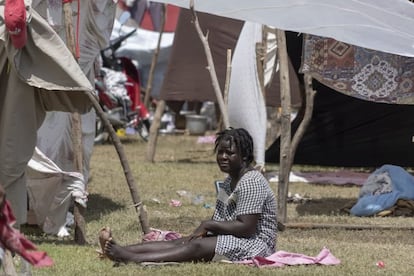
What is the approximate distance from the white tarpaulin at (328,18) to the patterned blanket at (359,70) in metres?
1.36

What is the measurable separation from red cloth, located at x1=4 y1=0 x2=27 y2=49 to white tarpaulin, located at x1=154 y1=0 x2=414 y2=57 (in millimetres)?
1829

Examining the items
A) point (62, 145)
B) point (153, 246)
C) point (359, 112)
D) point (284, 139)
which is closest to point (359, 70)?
Answer: point (284, 139)

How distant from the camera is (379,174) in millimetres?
9680

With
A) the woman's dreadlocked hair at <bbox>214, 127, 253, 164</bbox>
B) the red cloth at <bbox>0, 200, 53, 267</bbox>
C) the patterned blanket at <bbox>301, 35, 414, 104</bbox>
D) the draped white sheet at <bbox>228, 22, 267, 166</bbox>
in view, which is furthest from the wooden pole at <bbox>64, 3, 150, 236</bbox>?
the draped white sheet at <bbox>228, 22, 267, 166</bbox>

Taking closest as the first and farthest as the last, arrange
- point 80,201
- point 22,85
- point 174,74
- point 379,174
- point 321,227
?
point 22,85 → point 80,201 → point 321,227 → point 379,174 → point 174,74

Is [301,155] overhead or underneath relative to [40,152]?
underneath

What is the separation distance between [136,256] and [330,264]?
1.29 m

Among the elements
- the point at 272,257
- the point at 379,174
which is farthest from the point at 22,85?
the point at 379,174

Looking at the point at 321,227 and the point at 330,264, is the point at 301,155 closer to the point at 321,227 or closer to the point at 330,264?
the point at 321,227

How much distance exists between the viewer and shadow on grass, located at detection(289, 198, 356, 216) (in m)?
9.48

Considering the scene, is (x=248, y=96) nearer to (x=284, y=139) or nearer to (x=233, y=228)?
(x=284, y=139)

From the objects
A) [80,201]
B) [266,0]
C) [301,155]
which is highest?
[266,0]

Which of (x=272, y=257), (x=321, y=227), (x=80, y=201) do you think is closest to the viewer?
(x=272, y=257)

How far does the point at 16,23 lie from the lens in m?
6.06
